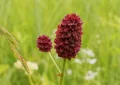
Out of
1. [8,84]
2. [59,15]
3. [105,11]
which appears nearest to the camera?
[8,84]

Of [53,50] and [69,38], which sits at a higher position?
[53,50]

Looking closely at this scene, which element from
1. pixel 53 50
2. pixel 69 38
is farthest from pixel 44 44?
pixel 53 50

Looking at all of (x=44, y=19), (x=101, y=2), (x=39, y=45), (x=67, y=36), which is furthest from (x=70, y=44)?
(x=101, y=2)

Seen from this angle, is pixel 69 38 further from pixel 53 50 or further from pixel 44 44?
pixel 53 50

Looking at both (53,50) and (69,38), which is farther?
(53,50)

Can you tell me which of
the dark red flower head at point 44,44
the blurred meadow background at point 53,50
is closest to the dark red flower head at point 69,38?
the dark red flower head at point 44,44

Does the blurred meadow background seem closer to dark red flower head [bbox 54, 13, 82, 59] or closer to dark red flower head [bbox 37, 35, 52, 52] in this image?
dark red flower head [bbox 37, 35, 52, 52]

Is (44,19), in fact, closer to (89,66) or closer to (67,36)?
(89,66)
